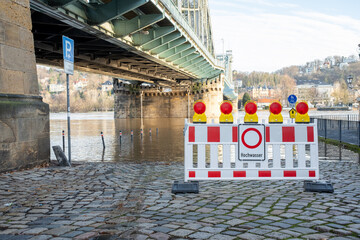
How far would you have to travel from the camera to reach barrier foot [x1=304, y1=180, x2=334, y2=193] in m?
5.39

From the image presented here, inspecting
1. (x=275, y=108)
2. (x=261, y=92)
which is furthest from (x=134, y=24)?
(x=261, y=92)

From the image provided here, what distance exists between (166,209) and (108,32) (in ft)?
52.3

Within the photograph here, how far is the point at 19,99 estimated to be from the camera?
7.76 m

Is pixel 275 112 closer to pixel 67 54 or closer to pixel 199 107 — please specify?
pixel 199 107

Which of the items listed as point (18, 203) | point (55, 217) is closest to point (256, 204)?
point (55, 217)

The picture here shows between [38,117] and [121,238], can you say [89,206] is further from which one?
[38,117]

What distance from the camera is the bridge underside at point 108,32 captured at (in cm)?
1592

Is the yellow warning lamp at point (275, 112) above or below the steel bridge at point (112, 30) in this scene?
below

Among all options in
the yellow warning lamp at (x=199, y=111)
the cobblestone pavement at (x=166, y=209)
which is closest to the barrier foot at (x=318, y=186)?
the cobblestone pavement at (x=166, y=209)

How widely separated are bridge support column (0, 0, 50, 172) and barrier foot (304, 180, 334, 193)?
218 inches

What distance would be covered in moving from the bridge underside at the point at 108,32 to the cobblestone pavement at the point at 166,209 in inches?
363

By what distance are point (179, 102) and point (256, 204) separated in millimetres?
58000

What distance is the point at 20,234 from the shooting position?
12.1 feet

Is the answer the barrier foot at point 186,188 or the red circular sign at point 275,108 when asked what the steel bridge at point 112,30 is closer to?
the barrier foot at point 186,188
